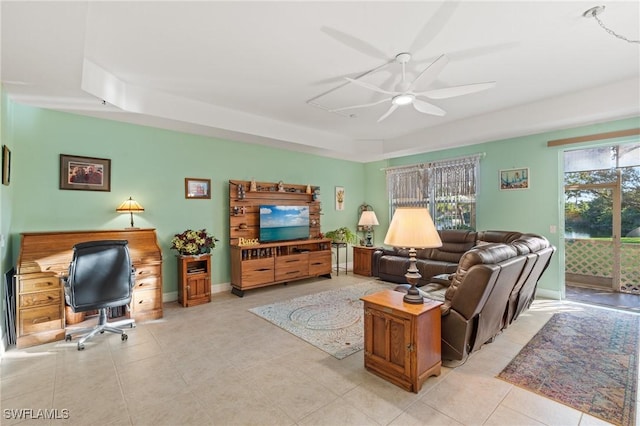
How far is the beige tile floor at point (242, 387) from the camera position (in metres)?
1.94

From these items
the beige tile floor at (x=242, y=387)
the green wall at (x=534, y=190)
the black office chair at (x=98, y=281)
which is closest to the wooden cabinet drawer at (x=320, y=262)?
the beige tile floor at (x=242, y=387)

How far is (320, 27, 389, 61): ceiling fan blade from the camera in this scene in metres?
2.52

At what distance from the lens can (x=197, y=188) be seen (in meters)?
4.77

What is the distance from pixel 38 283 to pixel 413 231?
A: 373 centimetres

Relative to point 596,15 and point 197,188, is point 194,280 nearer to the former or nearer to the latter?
point 197,188

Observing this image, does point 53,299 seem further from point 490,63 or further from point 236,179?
point 490,63

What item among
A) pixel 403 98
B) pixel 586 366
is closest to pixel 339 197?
pixel 403 98

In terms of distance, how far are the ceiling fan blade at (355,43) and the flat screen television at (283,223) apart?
10.5 feet

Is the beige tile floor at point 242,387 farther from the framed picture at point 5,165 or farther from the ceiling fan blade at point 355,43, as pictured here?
the ceiling fan blade at point 355,43

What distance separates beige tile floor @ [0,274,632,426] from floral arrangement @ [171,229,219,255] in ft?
4.15

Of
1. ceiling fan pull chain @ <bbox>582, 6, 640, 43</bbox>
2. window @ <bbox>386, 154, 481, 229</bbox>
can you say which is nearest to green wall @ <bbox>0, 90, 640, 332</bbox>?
window @ <bbox>386, 154, 481, 229</bbox>

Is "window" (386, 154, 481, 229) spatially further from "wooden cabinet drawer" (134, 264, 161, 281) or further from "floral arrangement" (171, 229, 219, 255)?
"wooden cabinet drawer" (134, 264, 161, 281)

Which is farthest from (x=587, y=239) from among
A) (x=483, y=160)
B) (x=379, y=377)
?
(x=379, y=377)

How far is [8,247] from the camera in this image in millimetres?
3174
